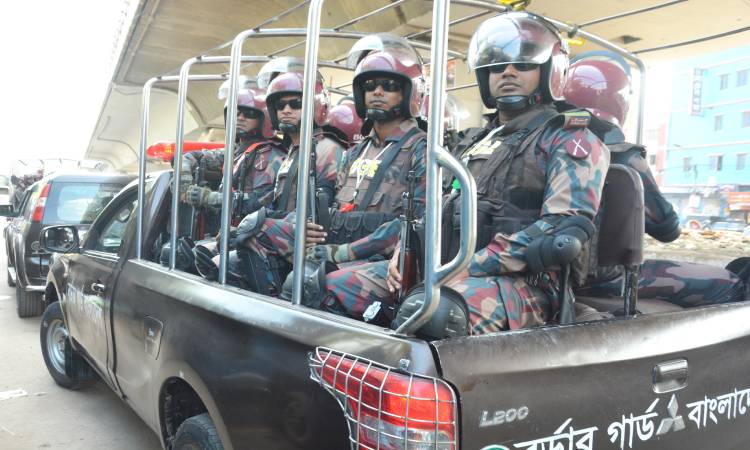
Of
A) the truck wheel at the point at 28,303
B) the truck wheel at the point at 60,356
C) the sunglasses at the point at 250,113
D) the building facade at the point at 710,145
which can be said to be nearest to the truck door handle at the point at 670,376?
the sunglasses at the point at 250,113

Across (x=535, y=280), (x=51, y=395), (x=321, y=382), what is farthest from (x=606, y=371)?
(x=51, y=395)

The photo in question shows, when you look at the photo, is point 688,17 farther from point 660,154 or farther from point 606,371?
point 660,154

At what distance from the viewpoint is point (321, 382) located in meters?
1.48

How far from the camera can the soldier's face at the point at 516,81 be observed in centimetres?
239

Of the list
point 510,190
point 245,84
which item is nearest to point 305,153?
point 510,190

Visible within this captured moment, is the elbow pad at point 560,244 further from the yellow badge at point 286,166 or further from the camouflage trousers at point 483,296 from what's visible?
the yellow badge at point 286,166

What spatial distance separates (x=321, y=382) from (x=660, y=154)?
2073 centimetres

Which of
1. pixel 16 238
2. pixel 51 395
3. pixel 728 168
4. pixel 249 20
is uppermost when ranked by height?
pixel 249 20

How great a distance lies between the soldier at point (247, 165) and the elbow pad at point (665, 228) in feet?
6.82

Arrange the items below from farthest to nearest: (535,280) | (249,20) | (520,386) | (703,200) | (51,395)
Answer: (703,200)
(249,20)
(51,395)
(535,280)
(520,386)

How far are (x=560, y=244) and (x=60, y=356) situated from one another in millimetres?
4006

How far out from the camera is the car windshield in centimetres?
663

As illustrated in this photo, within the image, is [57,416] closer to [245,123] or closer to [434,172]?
[245,123]

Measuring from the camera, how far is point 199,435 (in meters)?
2.10
